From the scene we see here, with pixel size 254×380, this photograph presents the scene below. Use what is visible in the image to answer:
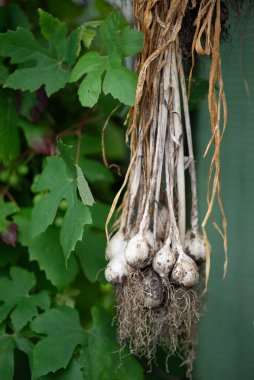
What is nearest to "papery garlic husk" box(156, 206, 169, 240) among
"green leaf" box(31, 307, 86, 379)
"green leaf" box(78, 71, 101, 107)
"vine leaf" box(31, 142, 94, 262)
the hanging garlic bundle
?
the hanging garlic bundle

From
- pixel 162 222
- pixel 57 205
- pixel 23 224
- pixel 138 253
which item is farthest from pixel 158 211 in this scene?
pixel 23 224

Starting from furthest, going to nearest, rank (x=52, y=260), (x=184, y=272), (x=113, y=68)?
(x=52, y=260) → (x=113, y=68) → (x=184, y=272)

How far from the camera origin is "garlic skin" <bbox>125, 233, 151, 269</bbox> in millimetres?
1172

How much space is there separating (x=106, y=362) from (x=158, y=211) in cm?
41

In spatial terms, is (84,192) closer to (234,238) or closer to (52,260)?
(52,260)

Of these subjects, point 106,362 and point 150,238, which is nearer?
point 150,238

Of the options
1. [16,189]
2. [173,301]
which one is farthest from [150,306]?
[16,189]

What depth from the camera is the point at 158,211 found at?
1.27 metres

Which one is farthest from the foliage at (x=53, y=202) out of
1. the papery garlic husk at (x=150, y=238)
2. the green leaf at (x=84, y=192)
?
the papery garlic husk at (x=150, y=238)

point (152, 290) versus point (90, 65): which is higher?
point (90, 65)

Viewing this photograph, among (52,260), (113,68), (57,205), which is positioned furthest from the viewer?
(52,260)

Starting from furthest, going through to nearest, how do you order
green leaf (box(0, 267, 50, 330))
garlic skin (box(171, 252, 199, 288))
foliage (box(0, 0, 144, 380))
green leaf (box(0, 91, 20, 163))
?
green leaf (box(0, 91, 20, 163)) < green leaf (box(0, 267, 50, 330)) < foliage (box(0, 0, 144, 380)) < garlic skin (box(171, 252, 199, 288))

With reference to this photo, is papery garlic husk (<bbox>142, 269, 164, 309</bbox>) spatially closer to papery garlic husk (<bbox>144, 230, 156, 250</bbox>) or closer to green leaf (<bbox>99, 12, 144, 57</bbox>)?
papery garlic husk (<bbox>144, 230, 156, 250</bbox>)

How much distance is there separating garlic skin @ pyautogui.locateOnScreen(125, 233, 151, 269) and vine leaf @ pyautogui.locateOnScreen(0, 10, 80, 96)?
451mm
